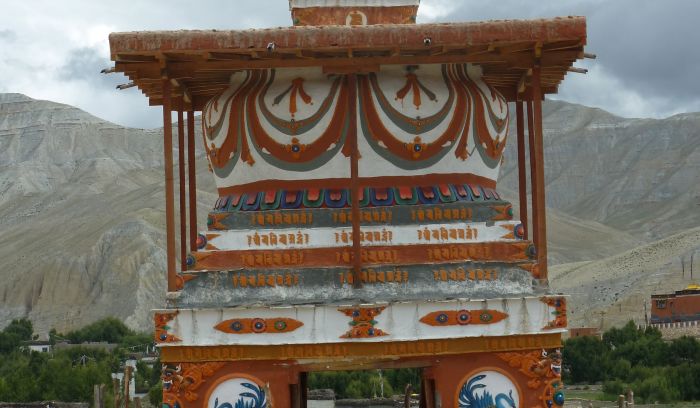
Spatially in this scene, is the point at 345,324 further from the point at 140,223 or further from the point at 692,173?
the point at 692,173

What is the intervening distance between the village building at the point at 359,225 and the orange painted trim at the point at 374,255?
0.5 inches

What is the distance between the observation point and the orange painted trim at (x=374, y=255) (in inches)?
479

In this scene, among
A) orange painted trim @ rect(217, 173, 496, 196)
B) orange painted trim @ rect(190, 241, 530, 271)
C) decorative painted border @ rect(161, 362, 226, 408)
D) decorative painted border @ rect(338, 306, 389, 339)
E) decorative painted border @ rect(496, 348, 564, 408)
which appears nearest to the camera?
decorative painted border @ rect(338, 306, 389, 339)

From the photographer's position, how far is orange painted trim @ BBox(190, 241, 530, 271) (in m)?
12.2

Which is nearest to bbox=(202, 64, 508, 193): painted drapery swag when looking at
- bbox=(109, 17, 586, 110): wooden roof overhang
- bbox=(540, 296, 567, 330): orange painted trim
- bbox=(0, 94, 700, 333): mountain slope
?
bbox=(109, 17, 586, 110): wooden roof overhang

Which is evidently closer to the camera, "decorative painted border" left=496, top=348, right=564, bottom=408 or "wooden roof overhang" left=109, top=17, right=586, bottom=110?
"wooden roof overhang" left=109, top=17, right=586, bottom=110

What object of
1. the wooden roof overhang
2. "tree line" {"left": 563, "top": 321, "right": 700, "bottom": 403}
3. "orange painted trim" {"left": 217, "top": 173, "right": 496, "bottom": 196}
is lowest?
"tree line" {"left": 563, "top": 321, "right": 700, "bottom": 403}

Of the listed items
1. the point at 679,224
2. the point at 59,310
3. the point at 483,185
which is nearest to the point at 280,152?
the point at 483,185

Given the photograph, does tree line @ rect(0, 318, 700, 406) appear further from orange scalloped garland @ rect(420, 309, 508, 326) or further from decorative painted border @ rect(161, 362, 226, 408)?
decorative painted border @ rect(161, 362, 226, 408)

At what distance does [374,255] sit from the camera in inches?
481

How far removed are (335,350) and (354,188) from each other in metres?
1.54

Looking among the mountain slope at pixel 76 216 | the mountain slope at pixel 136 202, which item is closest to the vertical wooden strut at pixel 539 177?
the mountain slope at pixel 136 202

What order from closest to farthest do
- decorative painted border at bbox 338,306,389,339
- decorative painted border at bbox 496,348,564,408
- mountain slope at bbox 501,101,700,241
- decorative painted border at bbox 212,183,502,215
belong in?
1. decorative painted border at bbox 338,306,389,339
2. decorative painted border at bbox 496,348,564,408
3. decorative painted border at bbox 212,183,502,215
4. mountain slope at bbox 501,101,700,241

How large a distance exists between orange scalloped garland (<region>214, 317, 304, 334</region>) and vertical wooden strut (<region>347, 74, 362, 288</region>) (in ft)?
2.44
